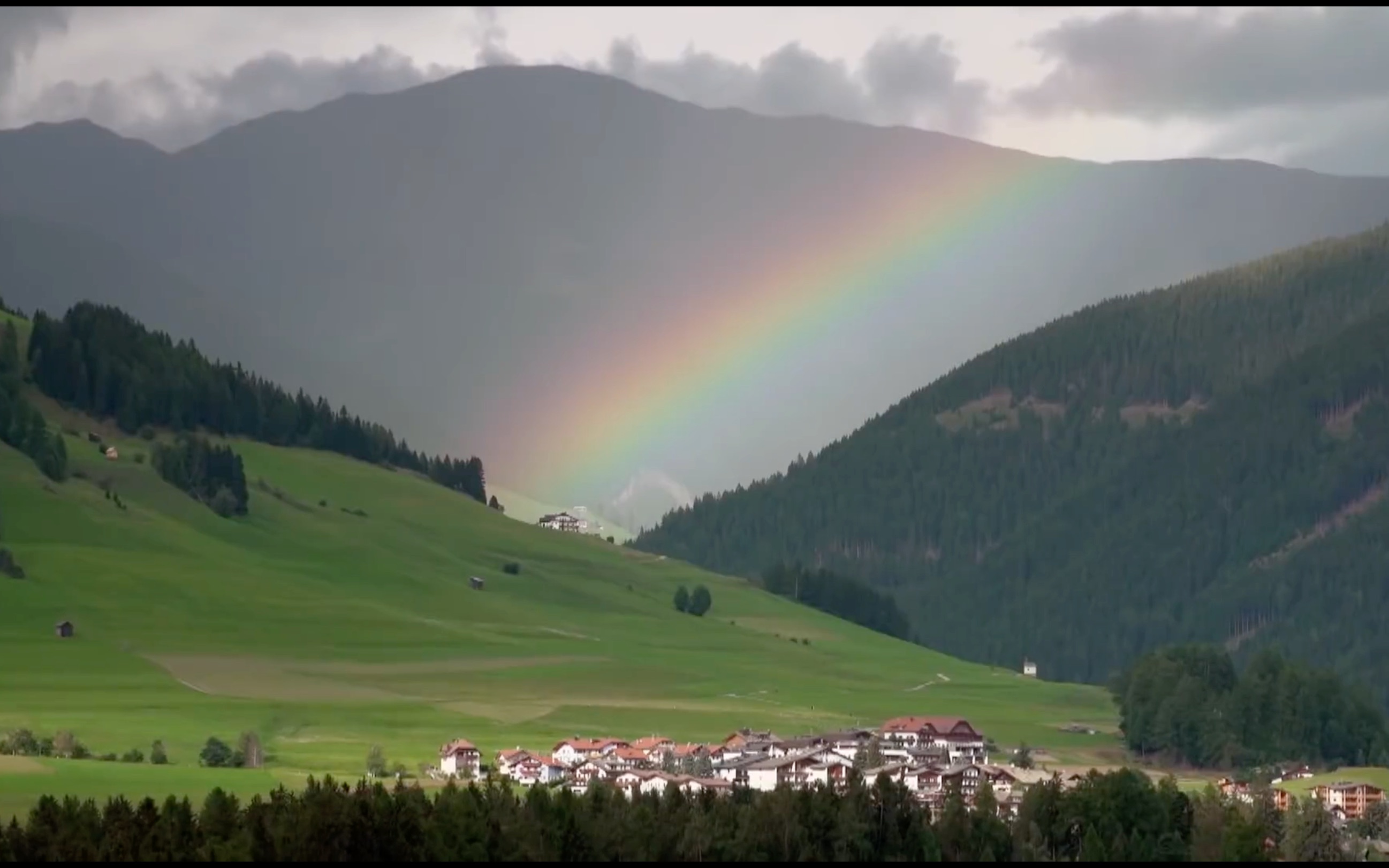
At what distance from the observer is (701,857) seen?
284 feet

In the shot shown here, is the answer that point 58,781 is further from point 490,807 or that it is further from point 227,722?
point 227,722

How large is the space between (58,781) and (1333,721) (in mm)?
91699

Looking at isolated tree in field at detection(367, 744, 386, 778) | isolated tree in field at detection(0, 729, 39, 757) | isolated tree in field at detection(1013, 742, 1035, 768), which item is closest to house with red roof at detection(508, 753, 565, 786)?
isolated tree in field at detection(367, 744, 386, 778)

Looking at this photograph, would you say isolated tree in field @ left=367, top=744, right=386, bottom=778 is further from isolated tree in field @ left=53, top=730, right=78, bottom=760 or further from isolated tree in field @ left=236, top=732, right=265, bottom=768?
isolated tree in field @ left=53, top=730, right=78, bottom=760

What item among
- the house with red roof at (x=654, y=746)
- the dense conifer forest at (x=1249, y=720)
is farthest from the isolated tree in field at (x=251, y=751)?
the dense conifer forest at (x=1249, y=720)

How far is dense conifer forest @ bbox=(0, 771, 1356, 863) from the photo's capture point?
8169 centimetres

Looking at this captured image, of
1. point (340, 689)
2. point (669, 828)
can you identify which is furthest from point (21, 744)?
point (669, 828)

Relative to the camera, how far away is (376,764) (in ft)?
419

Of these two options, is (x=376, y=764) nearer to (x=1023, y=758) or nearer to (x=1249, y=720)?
(x=1023, y=758)

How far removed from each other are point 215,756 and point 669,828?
47516mm

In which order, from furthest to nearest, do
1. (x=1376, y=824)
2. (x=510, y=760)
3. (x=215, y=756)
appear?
(x=510, y=760) → (x=215, y=756) → (x=1376, y=824)

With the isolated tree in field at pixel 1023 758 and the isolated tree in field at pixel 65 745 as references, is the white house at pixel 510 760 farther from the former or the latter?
the isolated tree in field at pixel 1023 758

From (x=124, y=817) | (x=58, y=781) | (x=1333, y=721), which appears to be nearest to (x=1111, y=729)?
(x=1333, y=721)

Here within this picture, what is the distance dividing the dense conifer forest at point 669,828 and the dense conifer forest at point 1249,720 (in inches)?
2496
